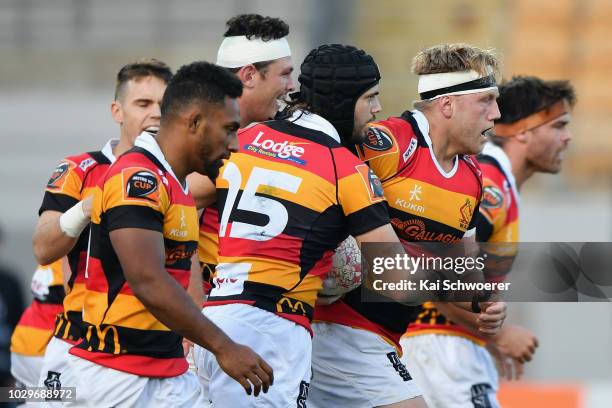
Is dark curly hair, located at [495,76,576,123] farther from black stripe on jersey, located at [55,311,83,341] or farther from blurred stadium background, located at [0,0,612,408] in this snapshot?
blurred stadium background, located at [0,0,612,408]

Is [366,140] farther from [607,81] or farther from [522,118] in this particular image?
[607,81]

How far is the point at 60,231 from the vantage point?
555 cm

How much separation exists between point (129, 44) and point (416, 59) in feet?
29.9

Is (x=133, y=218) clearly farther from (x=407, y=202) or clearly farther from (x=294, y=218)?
(x=407, y=202)

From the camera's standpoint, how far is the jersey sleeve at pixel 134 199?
439cm

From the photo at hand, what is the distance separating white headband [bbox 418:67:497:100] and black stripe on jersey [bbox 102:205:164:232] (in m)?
2.09

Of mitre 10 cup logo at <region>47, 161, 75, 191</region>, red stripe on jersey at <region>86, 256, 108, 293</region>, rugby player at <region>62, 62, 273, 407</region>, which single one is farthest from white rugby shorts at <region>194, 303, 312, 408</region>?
mitre 10 cup logo at <region>47, 161, 75, 191</region>

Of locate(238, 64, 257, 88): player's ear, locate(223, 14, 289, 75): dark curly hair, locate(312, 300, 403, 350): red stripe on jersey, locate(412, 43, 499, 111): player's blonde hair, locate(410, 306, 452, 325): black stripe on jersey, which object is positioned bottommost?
locate(410, 306, 452, 325): black stripe on jersey

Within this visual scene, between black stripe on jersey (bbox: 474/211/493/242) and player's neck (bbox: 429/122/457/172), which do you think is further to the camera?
black stripe on jersey (bbox: 474/211/493/242)

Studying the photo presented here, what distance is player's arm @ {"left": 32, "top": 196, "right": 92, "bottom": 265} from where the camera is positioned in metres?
5.41

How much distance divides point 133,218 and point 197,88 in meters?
0.64

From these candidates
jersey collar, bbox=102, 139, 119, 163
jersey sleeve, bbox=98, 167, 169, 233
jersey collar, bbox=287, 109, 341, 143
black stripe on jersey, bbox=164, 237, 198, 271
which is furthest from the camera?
jersey collar, bbox=102, 139, 119, 163

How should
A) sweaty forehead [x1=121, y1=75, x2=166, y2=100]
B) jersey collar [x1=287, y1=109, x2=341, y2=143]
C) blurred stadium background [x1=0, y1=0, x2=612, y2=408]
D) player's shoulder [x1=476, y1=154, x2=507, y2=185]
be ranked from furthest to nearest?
blurred stadium background [x1=0, y1=0, x2=612, y2=408] < player's shoulder [x1=476, y1=154, x2=507, y2=185] < sweaty forehead [x1=121, y1=75, x2=166, y2=100] < jersey collar [x1=287, y1=109, x2=341, y2=143]

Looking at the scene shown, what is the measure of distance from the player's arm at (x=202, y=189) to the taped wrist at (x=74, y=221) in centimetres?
57
